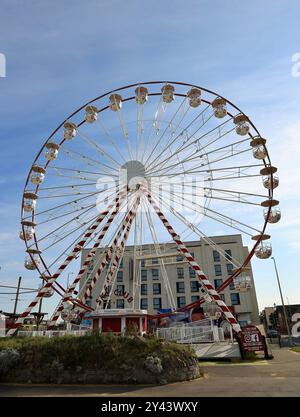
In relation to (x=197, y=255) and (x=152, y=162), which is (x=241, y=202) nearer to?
(x=152, y=162)

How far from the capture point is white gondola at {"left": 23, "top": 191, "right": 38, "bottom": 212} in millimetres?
24734

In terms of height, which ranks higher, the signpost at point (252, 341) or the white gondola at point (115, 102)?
the white gondola at point (115, 102)

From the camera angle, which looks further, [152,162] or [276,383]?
[152,162]

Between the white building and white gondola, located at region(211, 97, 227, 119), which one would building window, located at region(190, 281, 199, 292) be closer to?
the white building

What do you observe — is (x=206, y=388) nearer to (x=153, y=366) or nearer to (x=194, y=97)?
(x=153, y=366)

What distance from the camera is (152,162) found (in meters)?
24.0

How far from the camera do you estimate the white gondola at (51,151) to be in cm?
2507

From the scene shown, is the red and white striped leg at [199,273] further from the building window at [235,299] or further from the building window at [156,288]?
the building window at [156,288]

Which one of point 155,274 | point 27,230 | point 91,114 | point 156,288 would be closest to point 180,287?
point 156,288

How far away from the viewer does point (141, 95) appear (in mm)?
25188

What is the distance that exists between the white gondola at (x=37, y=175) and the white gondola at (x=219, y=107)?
1382cm

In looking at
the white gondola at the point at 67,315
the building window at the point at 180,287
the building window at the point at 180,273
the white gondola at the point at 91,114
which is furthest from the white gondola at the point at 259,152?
the building window at the point at 180,287
